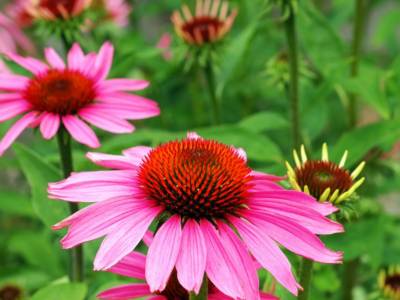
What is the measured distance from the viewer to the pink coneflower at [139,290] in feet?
2.24

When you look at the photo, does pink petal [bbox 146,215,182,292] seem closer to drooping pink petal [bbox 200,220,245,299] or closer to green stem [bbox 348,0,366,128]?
drooping pink petal [bbox 200,220,245,299]

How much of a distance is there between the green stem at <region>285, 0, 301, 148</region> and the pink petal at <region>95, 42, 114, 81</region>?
34cm

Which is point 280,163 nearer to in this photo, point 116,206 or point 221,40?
point 221,40

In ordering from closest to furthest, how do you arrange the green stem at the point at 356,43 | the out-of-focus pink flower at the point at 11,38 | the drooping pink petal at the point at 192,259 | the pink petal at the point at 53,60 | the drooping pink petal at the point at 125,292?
the drooping pink petal at the point at 192,259
the drooping pink petal at the point at 125,292
the pink petal at the point at 53,60
the green stem at the point at 356,43
the out-of-focus pink flower at the point at 11,38

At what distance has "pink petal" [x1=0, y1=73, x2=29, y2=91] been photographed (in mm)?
955

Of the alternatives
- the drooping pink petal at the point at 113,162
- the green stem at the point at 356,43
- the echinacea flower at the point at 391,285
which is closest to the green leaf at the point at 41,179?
the drooping pink petal at the point at 113,162

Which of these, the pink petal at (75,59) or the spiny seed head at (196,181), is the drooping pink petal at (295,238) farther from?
the pink petal at (75,59)

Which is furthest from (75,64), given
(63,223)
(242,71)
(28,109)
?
(242,71)

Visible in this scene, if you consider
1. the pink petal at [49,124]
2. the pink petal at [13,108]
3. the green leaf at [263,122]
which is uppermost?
the pink petal at [13,108]

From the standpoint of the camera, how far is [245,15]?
1843 millimetres

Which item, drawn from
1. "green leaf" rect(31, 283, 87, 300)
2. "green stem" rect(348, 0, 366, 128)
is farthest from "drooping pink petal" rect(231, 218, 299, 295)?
"green stem" rect(348, 0, 366, 128)

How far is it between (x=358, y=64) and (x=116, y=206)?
85 cm

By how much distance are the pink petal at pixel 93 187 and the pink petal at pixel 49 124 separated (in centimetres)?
19

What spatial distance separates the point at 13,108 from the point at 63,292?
26cm
